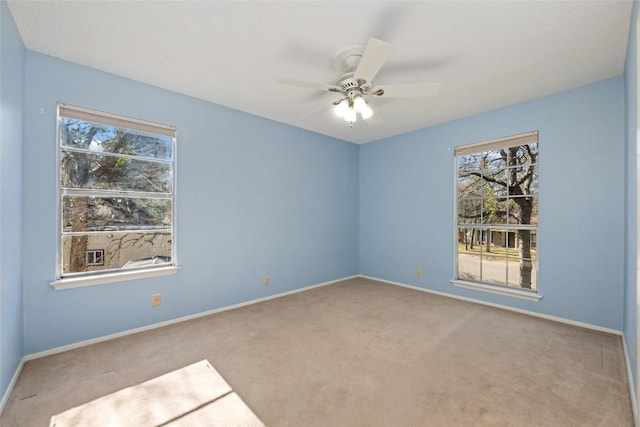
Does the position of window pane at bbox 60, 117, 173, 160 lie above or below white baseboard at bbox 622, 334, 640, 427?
above

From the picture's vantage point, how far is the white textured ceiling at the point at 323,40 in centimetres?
180

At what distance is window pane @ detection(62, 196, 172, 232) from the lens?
2.48 metres

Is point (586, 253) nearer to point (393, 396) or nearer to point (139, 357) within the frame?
point (393, 396)

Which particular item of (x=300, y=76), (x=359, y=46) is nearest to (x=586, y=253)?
(x=359, y=46)

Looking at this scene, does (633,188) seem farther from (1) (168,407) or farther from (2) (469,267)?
(1) (168,407)

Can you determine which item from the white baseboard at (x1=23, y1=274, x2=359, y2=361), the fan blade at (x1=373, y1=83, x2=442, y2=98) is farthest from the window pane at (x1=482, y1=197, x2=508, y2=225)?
the white baseboard at (x1=23, y1=274, x2=359, y2=361)

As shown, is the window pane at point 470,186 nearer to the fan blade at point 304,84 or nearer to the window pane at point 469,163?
the window pane at point 469,163

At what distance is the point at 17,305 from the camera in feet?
6.78

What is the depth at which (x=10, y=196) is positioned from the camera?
6.14ft

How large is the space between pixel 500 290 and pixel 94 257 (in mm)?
4361

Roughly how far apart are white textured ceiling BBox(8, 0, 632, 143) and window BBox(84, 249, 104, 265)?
165cm

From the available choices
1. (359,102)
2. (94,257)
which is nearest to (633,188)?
(359,102)

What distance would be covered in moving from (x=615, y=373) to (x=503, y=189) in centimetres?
208

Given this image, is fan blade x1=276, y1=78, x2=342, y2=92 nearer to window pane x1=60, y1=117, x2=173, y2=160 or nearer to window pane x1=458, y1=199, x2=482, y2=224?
window pane x1=60, y1=117, x2=173, y2=160
